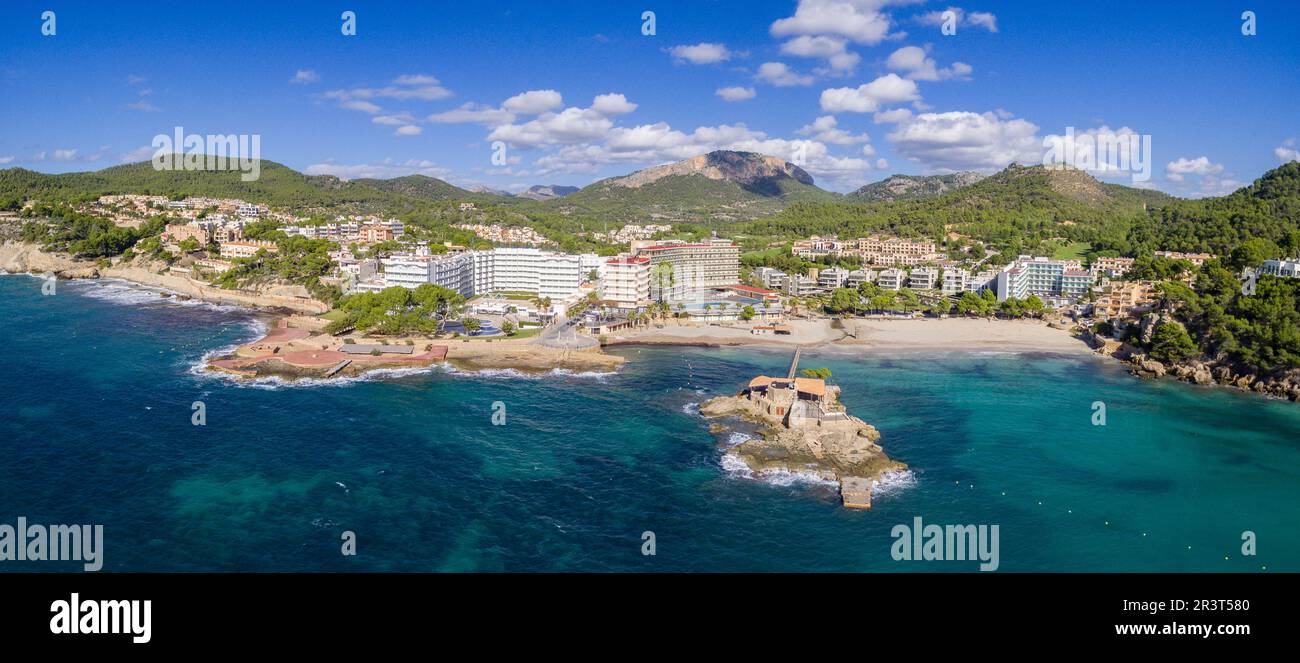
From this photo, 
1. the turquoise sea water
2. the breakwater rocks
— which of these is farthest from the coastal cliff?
the breakwater rocks

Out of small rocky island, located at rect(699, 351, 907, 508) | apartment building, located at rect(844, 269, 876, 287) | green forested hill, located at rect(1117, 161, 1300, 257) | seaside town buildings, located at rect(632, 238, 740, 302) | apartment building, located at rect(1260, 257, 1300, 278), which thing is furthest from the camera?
apartment building, located at rect(844, 269, 876, 287)

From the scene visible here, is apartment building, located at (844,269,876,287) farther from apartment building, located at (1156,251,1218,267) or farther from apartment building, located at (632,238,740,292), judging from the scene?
apartment building, located at (1156,251,1218,267)

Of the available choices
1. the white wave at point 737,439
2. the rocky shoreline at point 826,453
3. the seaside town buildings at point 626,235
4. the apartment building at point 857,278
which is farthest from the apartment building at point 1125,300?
the seaside town buildings at point 626,235

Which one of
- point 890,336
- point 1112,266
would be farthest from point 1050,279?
point 890,336

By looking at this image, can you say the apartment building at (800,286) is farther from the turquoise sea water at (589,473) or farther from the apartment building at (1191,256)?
the turquoise sea water at (589,473)

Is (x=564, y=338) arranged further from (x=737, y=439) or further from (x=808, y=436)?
(x=808, y=436)
